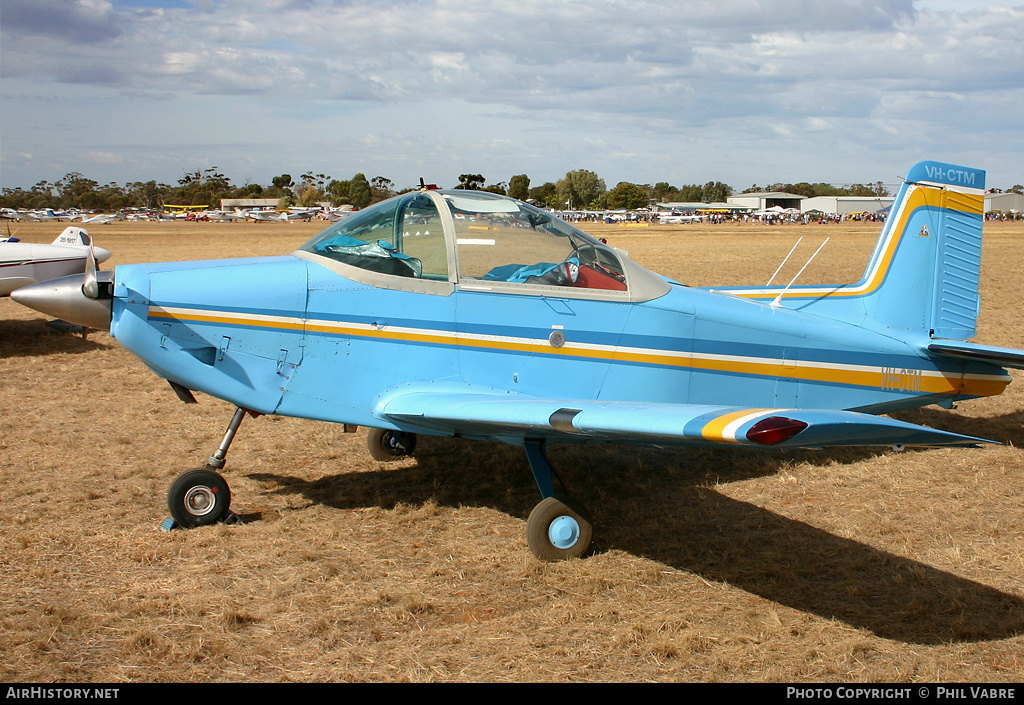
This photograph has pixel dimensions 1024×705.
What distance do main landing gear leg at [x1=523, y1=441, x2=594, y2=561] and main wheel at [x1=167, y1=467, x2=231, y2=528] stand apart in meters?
2.00

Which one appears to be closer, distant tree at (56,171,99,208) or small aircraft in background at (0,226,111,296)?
small aircraft in background at (0,226,111,296)

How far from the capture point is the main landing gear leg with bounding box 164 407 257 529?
4.68 m

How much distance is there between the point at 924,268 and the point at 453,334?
4.30m

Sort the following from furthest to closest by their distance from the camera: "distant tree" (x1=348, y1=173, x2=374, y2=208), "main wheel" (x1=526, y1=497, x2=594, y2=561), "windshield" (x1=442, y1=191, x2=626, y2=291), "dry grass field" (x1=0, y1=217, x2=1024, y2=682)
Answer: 1. "distant tree" (x1=348, y1=173, x2=374, y2=208)
2. "windshield" (x1=442, y1=191, x2=626, y2=291)
3. "main wheel" (x1=526, y1=497, x2=594, y2=561)
4. "dry grass field" (x1=0, y1=217, x2=1024, y2=682)

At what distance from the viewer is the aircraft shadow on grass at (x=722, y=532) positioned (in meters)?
3.84

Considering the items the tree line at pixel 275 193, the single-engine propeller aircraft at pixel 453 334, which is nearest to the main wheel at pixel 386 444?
the single-engine propeller aircraft at pixel 453 334

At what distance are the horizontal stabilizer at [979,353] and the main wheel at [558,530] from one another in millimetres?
3480

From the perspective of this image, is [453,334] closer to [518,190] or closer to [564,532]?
[564,532]

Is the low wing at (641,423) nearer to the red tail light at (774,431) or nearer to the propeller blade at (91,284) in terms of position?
the red tail light at (774,431)

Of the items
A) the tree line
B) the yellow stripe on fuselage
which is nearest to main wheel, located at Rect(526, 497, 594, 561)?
the yellow stripe on fuselage

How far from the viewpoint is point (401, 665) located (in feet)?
10.8

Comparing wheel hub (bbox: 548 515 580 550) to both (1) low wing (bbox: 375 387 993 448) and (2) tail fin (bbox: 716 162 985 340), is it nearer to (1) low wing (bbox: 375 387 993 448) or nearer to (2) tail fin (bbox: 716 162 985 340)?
(1) low wing (bbox: 375 387 993 448)
